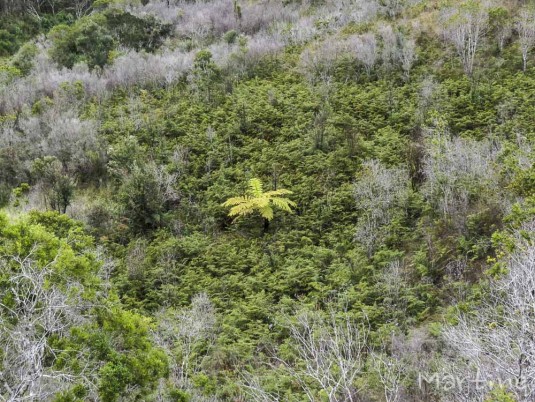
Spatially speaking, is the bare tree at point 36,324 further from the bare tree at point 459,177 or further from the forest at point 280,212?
the bare tree at point 459,177

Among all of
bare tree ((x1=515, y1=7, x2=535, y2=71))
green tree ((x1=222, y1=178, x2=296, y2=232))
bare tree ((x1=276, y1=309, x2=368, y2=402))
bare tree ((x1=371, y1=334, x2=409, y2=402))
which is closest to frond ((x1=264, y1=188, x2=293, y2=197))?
green tree ((x1=222, y1=178, x2=296, y2=232))

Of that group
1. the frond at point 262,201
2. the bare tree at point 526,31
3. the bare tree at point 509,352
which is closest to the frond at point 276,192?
the frond at point 262,201

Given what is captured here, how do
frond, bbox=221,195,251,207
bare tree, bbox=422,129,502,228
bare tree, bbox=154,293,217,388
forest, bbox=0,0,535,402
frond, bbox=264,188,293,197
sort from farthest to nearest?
frond, bbox=221,195,251,207
frond, bbox=264,188,293,197
bare tree, bbox=422,129,502,228
bare tree, bbox=154,293,217,388
forest, bbox=0,0,535,402

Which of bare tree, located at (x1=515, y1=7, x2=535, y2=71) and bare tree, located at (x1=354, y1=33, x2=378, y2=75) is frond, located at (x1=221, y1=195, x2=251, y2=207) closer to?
bare tree, located at (x1=354, y1=33, x2=378, y2=75)

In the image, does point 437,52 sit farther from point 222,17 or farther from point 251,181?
point 222,17

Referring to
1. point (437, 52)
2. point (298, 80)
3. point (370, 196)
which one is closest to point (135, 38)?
point (298, 80)

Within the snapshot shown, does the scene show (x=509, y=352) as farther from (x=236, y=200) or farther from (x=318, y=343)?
(x=236, y=200)
